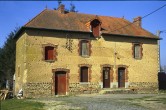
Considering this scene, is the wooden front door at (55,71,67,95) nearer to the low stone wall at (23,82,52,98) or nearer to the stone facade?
the stone facade

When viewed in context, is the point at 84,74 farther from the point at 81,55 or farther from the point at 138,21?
the point at 138,21

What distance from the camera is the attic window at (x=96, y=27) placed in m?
29.7

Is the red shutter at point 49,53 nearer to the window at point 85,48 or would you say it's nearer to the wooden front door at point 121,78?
the window at point 85,48

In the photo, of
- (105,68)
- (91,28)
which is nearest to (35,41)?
(91,28)

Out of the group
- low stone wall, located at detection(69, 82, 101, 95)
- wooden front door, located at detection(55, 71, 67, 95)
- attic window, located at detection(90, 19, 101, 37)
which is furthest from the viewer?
attic window, located at detection(90, 19, 101, 37)

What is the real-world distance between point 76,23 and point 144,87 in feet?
34.0

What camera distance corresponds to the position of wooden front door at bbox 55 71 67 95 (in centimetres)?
2784

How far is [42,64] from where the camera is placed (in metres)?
27.0

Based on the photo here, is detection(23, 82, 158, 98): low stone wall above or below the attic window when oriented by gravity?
below

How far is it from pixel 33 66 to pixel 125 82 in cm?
1024

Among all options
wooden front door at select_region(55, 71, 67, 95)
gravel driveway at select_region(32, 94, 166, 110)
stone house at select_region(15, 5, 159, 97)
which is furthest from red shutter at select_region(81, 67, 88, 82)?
gravel driveway at select_region(32, 94, 166, 110)

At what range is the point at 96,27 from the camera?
30.0m

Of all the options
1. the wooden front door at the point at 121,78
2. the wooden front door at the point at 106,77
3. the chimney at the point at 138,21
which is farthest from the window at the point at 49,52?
the chimney at the point at 138,21

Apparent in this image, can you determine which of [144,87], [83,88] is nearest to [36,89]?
[83,88]
